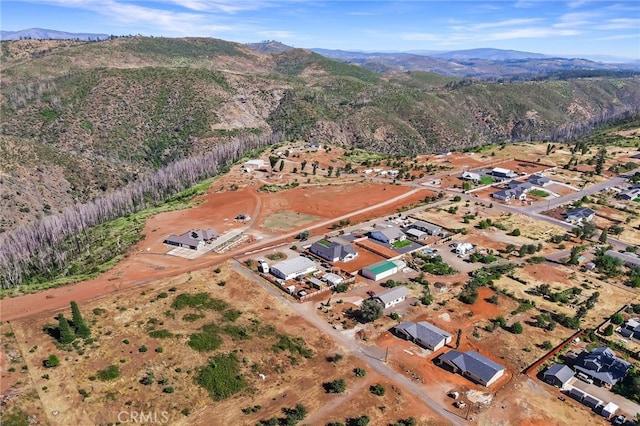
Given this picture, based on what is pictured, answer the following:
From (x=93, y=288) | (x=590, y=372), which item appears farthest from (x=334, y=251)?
(x=590, y=372)

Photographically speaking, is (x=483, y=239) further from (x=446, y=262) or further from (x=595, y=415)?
(x=595, y=415)

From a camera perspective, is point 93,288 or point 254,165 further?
point 254,165

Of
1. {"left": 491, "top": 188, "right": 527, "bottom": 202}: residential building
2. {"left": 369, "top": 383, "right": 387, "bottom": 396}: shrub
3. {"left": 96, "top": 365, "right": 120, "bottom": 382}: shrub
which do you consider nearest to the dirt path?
{"left": 96, "top": 365, "right": 120, "bottom": 382}: shrub

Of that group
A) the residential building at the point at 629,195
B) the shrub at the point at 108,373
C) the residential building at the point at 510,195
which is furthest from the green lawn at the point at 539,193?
the shrub at the point at 108,373

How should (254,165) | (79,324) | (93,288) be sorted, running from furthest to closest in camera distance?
(254,165) < (93,288) < (79,324)

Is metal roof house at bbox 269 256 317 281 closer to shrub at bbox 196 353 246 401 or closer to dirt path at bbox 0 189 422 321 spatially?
dirt path at bbox 0 189 422 321

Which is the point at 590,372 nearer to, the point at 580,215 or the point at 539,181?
the point at 580,215

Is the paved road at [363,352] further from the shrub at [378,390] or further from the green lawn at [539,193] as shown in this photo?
the green lawn at [539,193]
